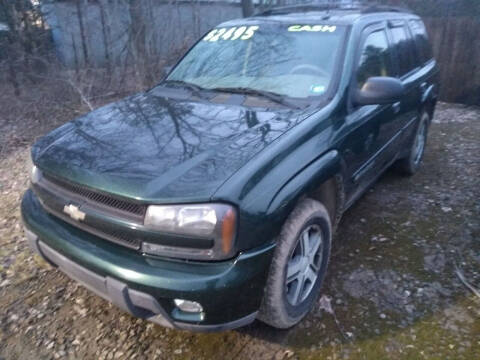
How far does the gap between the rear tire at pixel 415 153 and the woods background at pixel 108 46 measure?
4081mm

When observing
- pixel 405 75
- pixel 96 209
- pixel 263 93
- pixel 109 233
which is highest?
pixel 263 93

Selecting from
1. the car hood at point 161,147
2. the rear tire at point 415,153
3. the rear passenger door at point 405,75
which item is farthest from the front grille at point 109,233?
the rear tire at point 415,153

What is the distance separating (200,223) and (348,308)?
1365 mm

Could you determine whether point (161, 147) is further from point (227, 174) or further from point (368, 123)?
point (368, 123)

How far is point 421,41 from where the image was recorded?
4477 millimetres

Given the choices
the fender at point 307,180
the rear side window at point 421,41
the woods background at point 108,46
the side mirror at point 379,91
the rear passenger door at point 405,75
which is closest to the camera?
the fender at point 307,180

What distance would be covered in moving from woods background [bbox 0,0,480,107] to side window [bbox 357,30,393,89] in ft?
14.7

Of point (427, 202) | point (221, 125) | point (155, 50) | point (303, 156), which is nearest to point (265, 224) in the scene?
point (303, 156)

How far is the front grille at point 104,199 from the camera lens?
1.90 metres

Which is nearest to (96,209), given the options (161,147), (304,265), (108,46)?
(161,147)

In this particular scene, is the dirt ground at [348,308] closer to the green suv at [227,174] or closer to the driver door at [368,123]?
the green suv at [227,174]

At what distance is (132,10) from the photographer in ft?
24.5

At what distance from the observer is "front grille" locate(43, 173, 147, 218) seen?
190cm

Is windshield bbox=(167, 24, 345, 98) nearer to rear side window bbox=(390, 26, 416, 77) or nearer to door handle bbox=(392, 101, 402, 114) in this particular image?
door handle bbox=(392, 101, 402, 114)
